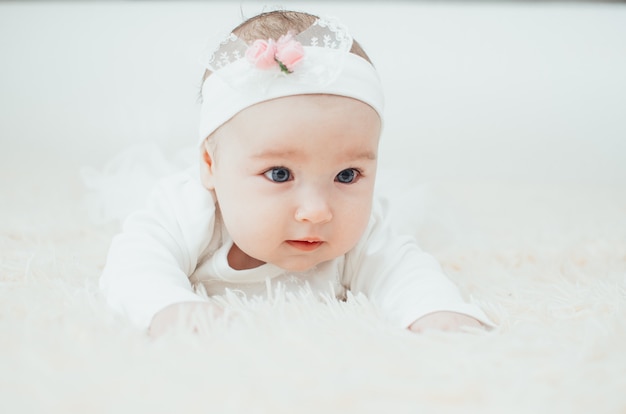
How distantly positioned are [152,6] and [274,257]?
229 cm

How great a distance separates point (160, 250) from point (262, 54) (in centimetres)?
33

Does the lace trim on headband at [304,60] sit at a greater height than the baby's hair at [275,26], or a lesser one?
lesser

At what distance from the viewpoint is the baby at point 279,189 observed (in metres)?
1.04

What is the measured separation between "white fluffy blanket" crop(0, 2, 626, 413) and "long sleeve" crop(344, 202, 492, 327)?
Result: 6cm

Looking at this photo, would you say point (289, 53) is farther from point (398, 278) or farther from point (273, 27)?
point (398, 278)

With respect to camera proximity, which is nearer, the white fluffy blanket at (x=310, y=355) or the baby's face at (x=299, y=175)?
the white fluffy blanket at (x=310, y=355)

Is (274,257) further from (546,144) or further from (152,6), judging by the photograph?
(152,6)

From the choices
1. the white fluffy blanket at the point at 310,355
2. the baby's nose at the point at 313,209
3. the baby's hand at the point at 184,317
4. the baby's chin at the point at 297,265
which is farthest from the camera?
the baby's chin at the point at 297,265

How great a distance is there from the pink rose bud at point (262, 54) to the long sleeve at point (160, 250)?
0.86 feet

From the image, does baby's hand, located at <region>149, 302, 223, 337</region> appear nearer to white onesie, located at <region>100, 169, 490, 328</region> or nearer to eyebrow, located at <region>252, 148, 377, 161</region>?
white onesie, located at <region>100, 169, 490, 328</region>

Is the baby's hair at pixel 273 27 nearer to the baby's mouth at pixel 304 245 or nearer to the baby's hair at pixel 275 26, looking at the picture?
the baby's hair at pixel 275 26

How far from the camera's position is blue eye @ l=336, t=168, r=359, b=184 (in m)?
1.10

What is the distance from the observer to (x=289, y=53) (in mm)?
1044

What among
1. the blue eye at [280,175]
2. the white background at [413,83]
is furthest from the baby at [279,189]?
the white background at [413,83]
